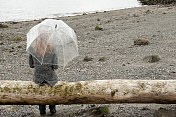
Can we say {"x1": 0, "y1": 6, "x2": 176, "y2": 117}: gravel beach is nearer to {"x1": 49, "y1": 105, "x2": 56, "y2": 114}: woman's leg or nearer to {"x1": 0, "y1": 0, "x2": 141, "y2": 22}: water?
{"x1": 49, "y1": 105, "x2": 56, "y2": 114}: woman's leg

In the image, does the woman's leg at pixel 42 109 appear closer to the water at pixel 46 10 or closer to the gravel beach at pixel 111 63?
the gravel beach at pixel 111 63

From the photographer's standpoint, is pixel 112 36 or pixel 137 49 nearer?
pixel 137 49

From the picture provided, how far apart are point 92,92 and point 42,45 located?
1.45 metres

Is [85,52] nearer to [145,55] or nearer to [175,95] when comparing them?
[145,55]

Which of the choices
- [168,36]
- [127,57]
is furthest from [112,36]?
[127,57]

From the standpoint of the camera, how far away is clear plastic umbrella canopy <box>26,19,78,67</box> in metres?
5.76

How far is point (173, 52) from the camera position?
12.4 m

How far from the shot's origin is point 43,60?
232 inches

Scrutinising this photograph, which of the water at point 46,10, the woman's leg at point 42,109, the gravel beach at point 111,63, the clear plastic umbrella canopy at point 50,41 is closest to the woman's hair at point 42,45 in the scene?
the clear plastic umbrella canopy at point 50,41

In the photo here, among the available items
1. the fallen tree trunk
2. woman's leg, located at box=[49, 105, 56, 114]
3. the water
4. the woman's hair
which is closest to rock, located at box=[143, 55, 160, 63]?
the fallen tree trunk

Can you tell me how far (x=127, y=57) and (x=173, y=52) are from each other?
6.87 feet

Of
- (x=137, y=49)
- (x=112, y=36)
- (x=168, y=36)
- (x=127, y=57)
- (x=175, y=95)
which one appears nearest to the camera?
(x=175, y=95)

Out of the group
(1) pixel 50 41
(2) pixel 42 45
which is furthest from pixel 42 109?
(1) pixel 50 41

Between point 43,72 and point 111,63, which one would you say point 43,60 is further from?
point 111,63
